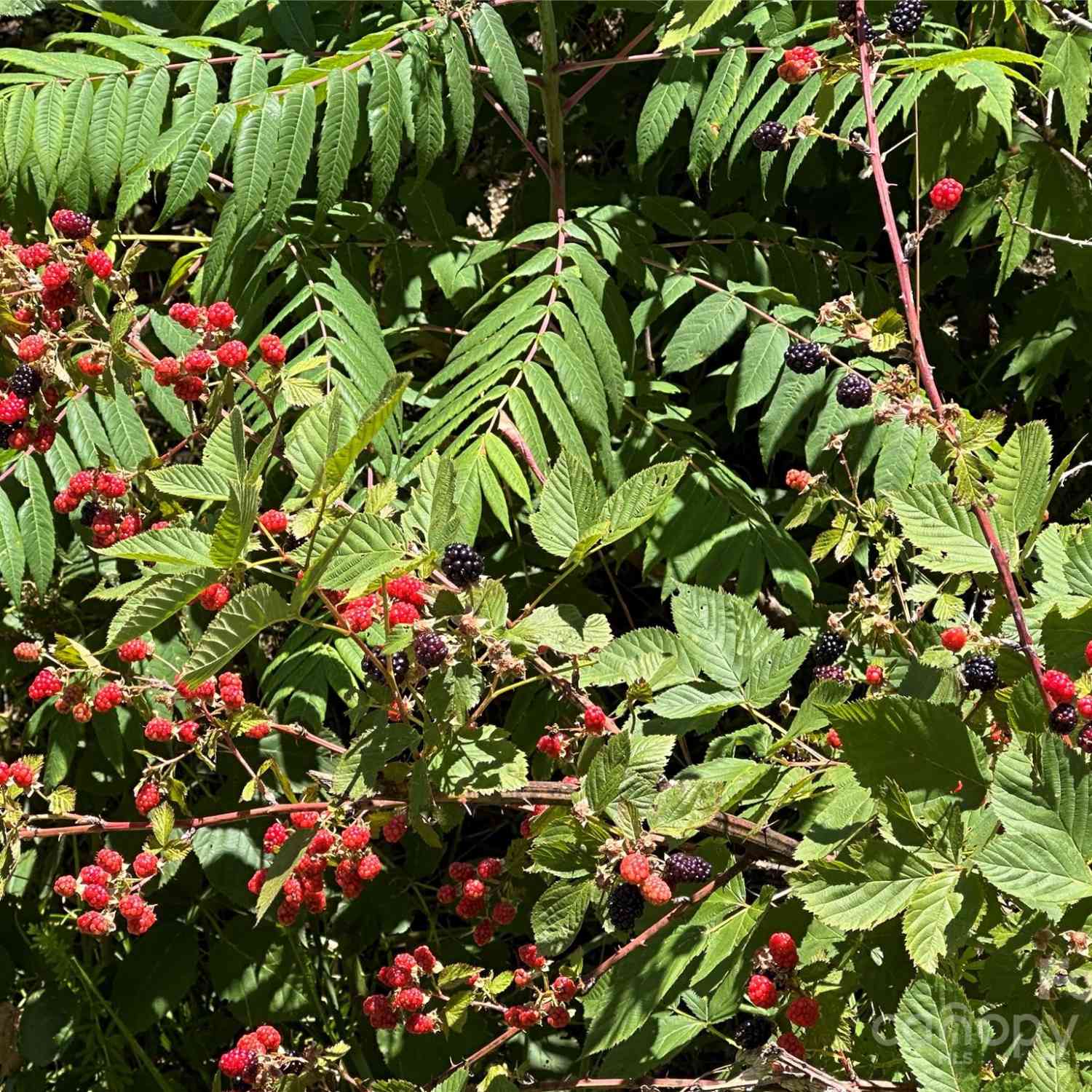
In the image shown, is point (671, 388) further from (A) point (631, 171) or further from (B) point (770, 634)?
(B) point (770, 634)

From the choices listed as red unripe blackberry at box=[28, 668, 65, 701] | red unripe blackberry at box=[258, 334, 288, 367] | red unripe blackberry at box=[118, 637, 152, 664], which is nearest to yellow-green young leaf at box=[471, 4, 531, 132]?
red unripe blackberry at box=[258, 334, 288, 367]

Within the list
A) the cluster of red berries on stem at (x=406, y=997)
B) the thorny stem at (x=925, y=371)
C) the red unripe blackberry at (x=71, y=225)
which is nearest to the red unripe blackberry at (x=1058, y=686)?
the thorny stem at (x=925, y=371)

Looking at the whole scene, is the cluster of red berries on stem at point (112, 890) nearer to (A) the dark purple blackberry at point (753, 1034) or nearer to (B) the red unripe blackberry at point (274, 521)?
(B) the red unripe blackberry at point (274, 521)

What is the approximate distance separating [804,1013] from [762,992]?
0.24 feet

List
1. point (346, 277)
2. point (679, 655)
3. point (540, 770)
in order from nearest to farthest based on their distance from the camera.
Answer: point (679, 655)
point (540, 770)
point (346, 277)

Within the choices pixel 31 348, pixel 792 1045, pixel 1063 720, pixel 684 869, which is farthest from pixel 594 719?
pixel 31 348

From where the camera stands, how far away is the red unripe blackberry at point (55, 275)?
7.14 ft

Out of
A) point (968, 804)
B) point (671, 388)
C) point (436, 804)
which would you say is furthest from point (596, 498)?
point (671, 388)

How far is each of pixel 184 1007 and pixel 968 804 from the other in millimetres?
2359

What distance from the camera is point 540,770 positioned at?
2.39 m

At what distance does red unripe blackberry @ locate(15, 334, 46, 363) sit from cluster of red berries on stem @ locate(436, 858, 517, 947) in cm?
116

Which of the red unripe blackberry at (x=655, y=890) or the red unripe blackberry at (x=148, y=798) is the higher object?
the red unripe blackberry at (x=655, y=890)

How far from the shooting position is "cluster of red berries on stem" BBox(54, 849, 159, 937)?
201 centimetres

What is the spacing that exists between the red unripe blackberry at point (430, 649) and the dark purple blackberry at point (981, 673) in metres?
0.81
